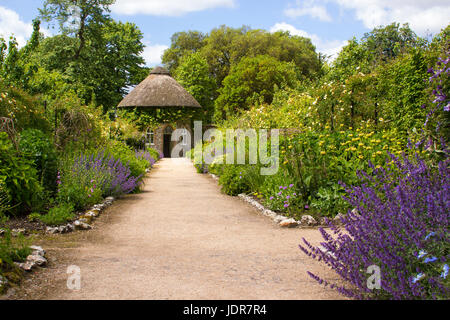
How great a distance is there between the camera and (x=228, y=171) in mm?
11070

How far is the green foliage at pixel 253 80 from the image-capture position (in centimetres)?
3469

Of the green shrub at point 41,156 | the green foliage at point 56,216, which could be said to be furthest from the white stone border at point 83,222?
the green shrub at point 41,156

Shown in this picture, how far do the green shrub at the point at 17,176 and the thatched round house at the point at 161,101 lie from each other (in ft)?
77.1

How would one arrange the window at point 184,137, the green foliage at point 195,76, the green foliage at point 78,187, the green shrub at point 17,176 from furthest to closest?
the green foliage at point 195,76 → the window at point 184,137 → the green foliage at point 78,187 → the green shrub at point 17,176

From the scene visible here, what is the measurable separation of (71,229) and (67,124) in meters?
4.52

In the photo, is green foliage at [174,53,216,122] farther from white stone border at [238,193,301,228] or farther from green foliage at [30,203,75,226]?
green foliage at [30,203,75,226]

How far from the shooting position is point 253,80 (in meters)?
35.6

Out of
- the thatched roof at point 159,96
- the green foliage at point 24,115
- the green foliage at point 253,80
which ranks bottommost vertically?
the green foliage at point 24,115

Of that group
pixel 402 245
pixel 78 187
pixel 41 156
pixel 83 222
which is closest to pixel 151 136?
pixel 78 187

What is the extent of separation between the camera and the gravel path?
3.83m

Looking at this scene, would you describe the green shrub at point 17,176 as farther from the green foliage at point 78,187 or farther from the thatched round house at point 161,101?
the thatched round house at point 161,101

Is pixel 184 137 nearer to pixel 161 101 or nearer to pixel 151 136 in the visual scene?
pixel 151 136

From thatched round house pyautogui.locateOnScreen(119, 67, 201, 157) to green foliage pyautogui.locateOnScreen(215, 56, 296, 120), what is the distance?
16.0 feet

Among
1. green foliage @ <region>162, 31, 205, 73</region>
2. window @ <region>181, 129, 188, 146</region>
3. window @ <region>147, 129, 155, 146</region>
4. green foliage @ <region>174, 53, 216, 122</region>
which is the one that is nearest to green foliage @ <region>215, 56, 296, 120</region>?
green foliage @ <region>174, 53, 216, 122</region>
